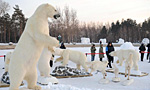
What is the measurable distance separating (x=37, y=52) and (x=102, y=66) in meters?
3.28

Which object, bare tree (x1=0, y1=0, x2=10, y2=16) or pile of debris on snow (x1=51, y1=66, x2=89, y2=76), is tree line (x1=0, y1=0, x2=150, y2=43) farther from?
pile of debris on snow (x1=51, y1=66, x2=89, y2=76)

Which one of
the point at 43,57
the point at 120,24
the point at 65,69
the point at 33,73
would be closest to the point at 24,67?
the point at 33,73

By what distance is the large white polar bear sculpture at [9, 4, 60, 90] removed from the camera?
2654 millimetres

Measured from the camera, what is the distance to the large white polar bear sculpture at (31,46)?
2.65m

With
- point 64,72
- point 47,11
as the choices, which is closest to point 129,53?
point 64,72

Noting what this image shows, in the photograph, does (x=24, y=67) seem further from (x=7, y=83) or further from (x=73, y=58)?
(x=73, y=58)

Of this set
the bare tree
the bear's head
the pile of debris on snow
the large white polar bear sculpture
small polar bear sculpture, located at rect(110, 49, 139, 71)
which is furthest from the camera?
the bare tree

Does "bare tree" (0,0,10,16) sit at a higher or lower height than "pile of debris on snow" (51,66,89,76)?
higher

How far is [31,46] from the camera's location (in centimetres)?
276

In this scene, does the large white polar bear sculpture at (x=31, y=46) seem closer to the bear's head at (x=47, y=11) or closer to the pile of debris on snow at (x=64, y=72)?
the bear's head at (x=47, y=11)

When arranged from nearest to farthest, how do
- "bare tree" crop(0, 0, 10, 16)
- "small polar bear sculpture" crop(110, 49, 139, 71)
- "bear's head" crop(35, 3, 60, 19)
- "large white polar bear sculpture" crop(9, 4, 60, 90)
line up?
"large white polar bear sculpture" crop(9, 4, 60, 90), "bear's head" crop(35, 3, 60, 19), "small polar bear sculpture" crop(110, 49, 139, 71), "bare tree" crop(0, 0, 10, 16)

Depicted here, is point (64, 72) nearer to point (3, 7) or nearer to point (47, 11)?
point (47, 11)

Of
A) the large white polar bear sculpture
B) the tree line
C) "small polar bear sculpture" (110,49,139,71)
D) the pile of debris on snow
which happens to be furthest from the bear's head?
the tree line

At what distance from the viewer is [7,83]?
526 cm
